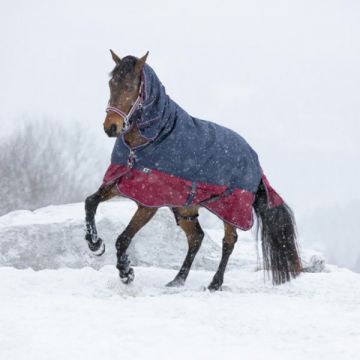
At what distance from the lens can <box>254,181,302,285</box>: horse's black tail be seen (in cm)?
605

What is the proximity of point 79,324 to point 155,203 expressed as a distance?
6.40 ft

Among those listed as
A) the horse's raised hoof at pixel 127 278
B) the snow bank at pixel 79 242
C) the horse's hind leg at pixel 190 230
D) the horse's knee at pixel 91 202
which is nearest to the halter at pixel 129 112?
the horse's knee at pixel 91 202

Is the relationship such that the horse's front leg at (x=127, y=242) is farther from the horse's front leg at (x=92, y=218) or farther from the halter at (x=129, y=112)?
the halter at (x=129, y=112)

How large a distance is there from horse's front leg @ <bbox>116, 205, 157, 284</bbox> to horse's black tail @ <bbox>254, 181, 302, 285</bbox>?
1.68 metres

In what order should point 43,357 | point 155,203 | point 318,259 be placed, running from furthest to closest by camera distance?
point 318,259
point 155,203
point 43,357

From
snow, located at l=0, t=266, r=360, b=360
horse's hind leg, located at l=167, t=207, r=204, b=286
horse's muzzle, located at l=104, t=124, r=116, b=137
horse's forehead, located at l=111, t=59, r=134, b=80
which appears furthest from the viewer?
horse's hind leg, located at l=167, t=207, r=204, b=286

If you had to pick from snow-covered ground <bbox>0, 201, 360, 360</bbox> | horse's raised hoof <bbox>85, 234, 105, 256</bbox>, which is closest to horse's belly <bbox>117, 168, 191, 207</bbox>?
horse's raised hoof <bbox>85, 234, 105, 256</bbox>

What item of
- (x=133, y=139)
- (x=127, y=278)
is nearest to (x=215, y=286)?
(x=127, y=278)

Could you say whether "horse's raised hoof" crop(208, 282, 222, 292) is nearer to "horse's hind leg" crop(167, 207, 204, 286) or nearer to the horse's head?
"horse's hind leg" crop(167, 207, 204, 286)

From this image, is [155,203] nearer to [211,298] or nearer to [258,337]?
[211,298]

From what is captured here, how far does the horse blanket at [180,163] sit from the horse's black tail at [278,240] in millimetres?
405

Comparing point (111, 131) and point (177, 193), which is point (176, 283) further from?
point (111, 131)

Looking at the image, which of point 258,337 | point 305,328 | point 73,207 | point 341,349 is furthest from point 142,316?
point 73,207

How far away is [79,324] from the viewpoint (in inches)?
125
